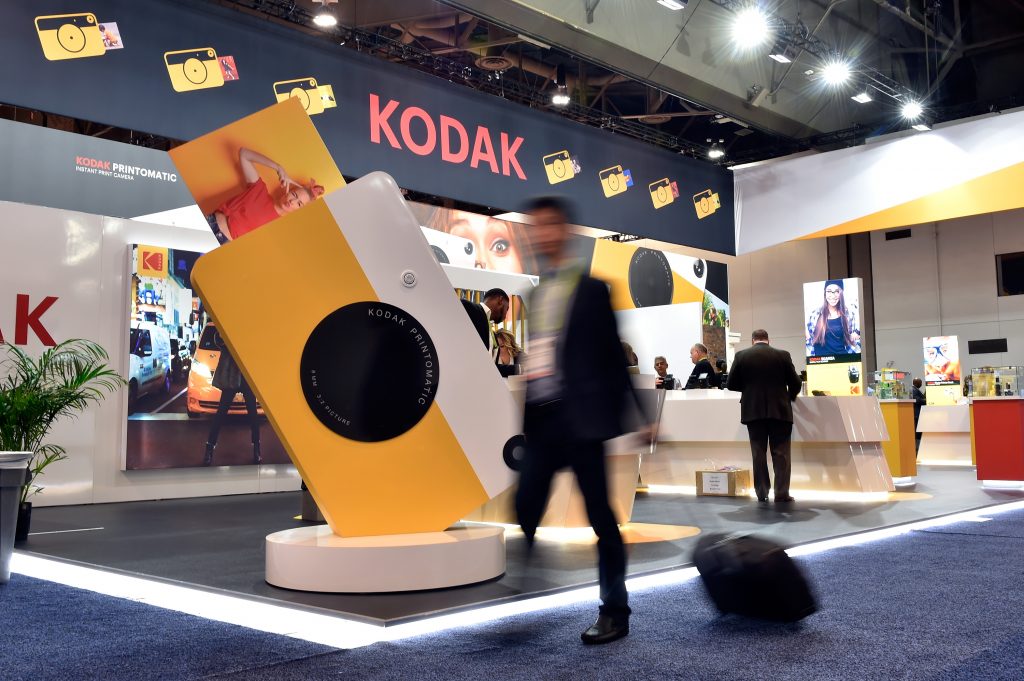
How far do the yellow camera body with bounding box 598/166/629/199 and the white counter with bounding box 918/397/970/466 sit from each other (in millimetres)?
5888

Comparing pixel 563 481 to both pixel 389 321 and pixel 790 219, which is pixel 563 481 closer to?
pixel 389 321

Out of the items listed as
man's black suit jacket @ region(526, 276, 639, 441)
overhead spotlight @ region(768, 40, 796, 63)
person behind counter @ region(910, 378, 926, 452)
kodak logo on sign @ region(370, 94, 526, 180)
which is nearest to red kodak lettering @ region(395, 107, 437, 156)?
kodak logo on sign @ region(370, 94, 526, 180)

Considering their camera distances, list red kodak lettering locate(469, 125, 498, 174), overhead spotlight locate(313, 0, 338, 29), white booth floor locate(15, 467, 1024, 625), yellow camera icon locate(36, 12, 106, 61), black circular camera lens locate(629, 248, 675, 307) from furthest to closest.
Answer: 1. black circular camera lens locate(629, 248, 675, 307)
2. red kodak lettering locate(469, 125, 498, 174)
3. overhead spotlight locate(313, 0, 338, 29)
4. yellow camera icon locate(36, 12, 106, 61)
5. white booth floor locate(15, 467, 1024, 625)

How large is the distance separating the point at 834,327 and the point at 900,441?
64.4 inches

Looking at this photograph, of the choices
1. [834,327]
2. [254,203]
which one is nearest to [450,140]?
[834,327]

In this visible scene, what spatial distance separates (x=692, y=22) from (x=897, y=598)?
8.65 metres

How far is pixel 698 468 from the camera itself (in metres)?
7.87

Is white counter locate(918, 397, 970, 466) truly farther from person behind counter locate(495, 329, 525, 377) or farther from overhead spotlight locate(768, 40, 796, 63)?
person behind counter locate(495, 329, 525, 377)

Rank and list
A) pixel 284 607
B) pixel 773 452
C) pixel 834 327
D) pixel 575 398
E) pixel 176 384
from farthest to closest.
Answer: pixel 834 327 < pixel 176 384 < pixel 773 452 < pixel 284 607 < pixel 575 398

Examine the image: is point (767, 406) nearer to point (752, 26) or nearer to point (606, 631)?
point (606, 631)

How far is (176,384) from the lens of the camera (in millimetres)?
8164

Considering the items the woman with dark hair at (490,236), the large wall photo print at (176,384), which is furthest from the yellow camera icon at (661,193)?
the large wall photo print at (176,384)

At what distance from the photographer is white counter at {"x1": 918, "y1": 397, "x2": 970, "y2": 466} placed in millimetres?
12250

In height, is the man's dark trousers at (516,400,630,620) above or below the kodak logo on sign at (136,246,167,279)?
below
